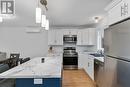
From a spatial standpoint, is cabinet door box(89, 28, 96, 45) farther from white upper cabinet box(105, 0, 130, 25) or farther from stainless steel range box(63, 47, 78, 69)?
white upper cabinet box(105, 0, 130, 25)

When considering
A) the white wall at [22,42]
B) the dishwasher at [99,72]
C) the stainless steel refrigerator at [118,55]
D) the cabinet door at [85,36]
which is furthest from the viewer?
the white wall at [22,42]

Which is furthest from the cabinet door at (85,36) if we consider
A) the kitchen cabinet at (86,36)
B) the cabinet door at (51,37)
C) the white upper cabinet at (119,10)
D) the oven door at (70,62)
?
the white upper cabinet at (119,10)

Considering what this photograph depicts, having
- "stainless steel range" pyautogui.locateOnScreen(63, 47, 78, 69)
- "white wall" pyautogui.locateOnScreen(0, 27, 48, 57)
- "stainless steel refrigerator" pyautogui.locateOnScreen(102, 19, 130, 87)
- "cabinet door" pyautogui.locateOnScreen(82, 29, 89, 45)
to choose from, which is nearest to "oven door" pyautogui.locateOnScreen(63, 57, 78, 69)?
"stainless steel range" pyautogui.locateOnScreen(63, 47, 78, 69)

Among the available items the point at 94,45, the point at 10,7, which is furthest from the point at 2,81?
the point at 94,45

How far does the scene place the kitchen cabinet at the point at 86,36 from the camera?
8.17m

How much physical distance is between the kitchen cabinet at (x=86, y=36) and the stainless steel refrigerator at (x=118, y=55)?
16.4 ft

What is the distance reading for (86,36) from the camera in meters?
8.32

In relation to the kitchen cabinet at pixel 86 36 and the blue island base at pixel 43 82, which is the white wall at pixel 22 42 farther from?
the blue island base at pixel 43 82

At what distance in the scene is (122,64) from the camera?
7.99 ft

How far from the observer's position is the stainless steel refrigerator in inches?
90.0

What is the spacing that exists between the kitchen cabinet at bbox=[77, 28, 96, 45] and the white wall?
191 cm

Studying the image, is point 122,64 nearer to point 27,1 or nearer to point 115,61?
point 115,61

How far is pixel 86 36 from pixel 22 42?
11.6ft

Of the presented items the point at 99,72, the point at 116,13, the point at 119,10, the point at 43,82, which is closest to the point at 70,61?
the point at 99,72
